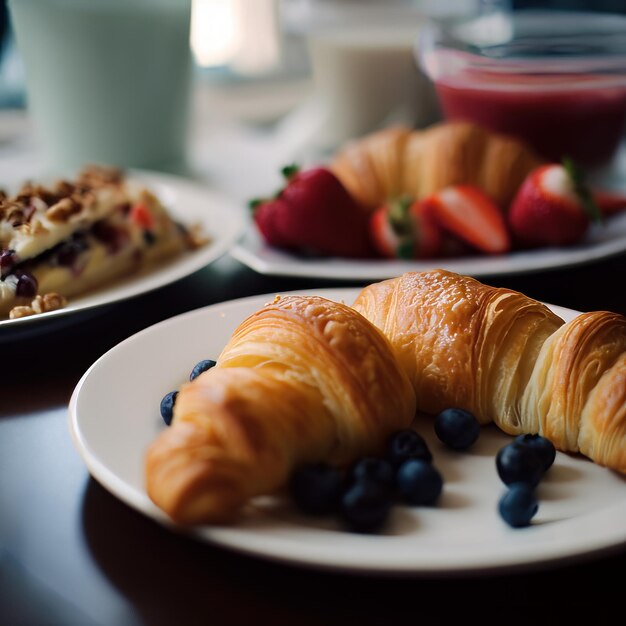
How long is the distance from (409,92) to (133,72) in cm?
70

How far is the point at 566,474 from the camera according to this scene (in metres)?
0.76

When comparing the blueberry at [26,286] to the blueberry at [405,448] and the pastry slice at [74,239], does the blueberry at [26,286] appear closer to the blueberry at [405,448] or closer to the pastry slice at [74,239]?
the pastry slice at [74,239]

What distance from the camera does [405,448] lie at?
754 millimetres

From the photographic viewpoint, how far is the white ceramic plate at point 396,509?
0.61 metres

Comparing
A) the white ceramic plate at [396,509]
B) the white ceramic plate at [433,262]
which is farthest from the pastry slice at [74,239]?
the white ceramic plate at [396,509]

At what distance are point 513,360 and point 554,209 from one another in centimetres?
61

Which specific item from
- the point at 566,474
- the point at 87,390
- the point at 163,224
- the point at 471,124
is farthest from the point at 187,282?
the point at 566,474

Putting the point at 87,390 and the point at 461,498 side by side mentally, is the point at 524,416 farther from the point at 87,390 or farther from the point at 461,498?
the point at 87,390

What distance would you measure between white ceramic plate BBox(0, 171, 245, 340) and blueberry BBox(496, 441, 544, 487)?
610 mm

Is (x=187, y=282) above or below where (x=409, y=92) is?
below

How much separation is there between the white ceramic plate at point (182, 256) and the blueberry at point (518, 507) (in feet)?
2.08

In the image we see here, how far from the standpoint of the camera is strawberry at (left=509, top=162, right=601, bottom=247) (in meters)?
1.37

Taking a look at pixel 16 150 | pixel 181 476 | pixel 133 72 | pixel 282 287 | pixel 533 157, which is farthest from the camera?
pixel 16 150

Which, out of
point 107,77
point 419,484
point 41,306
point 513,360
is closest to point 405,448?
point 419,484
